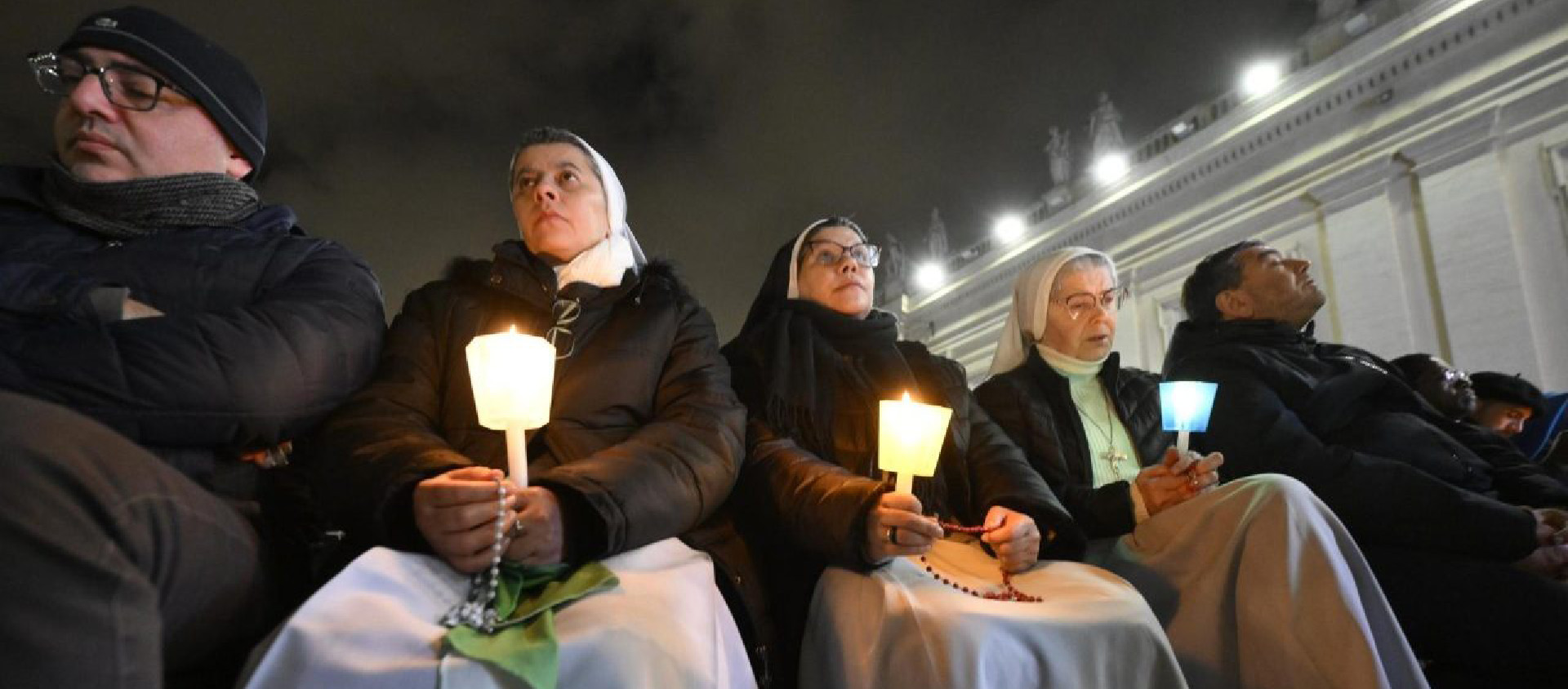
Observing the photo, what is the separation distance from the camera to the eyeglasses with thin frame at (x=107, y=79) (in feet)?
7.05

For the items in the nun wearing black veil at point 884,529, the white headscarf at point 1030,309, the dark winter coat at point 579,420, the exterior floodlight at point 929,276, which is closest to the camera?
the dark winter coat at point 579,420

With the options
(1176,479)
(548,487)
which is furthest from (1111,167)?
(548,487)

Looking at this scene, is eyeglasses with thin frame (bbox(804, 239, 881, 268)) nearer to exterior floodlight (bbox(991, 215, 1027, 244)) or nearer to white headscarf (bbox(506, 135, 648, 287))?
white headscarf (bbox(506, 135, 648, 287))

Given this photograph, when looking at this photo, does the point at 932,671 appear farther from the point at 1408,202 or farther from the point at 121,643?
the point at 1408,202

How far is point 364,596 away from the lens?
1522mm

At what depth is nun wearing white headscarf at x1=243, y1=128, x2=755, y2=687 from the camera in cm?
150

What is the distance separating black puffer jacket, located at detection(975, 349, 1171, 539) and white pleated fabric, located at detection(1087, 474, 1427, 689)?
0.31 meters

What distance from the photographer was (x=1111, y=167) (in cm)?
1619

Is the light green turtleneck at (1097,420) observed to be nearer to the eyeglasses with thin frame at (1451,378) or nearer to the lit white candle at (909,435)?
the lit white candle at (909,435)

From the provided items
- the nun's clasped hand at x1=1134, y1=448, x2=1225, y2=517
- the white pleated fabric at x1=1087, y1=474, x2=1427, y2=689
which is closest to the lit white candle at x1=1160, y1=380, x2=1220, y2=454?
the nun's clasped hand at x1=1134, y1=448, x2=1225, y2=517

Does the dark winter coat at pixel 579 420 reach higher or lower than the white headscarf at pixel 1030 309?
lower

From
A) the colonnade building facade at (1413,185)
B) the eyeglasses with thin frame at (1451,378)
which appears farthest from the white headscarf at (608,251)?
the colonnade building facade at (1413,185)

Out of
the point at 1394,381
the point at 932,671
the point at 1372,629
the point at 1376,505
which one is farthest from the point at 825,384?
the point at 1394,381

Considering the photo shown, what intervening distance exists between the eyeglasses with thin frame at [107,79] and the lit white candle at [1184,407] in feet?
10.1
